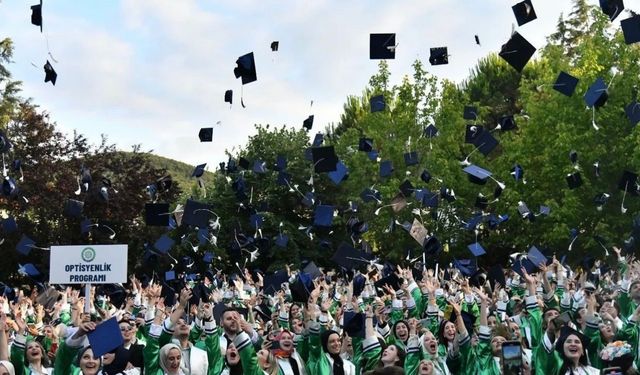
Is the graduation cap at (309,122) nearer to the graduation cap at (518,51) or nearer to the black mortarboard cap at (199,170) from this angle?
the black mortarboard cap at (199,170)

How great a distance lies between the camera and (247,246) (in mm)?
25406

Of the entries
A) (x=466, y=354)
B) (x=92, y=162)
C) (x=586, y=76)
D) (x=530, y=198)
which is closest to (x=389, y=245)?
(x=530, y=198)

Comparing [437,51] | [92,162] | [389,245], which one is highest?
[437,51]

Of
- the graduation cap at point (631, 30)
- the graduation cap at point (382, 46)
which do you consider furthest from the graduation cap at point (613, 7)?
the graduation cap at point (382, 46)

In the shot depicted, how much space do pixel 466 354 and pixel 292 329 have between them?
74.2 inches

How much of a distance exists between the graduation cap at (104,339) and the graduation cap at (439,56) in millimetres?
11309

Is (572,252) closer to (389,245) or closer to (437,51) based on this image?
(389,245)

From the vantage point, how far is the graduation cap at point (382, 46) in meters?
13.5

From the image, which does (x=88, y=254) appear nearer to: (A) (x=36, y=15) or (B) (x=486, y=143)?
(A) (x=36, y=15)

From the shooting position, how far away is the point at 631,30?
12852 millimetres

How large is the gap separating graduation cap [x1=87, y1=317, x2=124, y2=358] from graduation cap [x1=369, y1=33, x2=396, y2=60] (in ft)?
26.8

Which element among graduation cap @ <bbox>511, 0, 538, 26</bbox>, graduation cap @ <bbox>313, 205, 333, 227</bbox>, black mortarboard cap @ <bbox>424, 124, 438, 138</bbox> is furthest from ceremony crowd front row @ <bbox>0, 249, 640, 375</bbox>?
black mortarboard cap @ <bbox>424, 124, 438, 138</bbox>

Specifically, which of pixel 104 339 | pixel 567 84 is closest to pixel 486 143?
pixel 567 84

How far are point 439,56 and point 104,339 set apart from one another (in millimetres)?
11584
